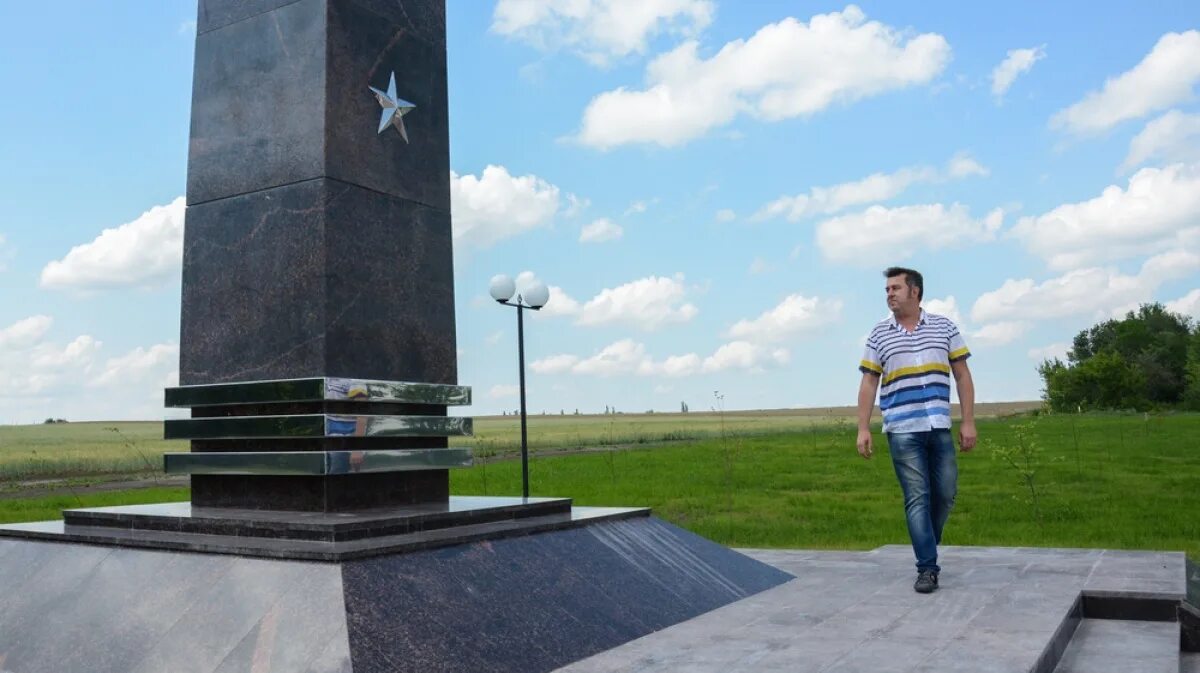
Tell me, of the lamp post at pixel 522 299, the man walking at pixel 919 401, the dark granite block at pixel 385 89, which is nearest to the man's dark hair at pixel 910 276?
the man walking at pixel 919 401

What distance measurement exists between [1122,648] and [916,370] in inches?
70.7

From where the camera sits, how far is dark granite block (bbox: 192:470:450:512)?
6.12 m

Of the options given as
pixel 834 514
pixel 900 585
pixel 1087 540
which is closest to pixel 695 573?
pixel 900 585

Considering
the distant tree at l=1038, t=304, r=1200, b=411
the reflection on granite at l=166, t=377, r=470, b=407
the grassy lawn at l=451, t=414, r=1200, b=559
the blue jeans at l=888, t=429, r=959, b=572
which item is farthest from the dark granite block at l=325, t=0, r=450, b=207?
the distant tree at l=1038, t=304, r=1200, b=411

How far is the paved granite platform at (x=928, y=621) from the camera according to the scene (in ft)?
14.3

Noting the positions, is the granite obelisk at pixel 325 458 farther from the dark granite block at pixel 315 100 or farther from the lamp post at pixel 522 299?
the lamp post at pixel 522 299

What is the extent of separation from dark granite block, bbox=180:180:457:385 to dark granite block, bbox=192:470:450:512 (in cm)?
66

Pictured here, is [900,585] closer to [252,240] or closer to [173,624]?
[173,624]

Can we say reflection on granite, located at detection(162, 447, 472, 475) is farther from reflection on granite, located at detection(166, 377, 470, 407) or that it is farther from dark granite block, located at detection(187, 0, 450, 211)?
dark granite block, located at detection(187, 0, 450, 211)

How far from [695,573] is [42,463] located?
22.6m

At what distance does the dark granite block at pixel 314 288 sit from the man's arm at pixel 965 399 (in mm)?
3469

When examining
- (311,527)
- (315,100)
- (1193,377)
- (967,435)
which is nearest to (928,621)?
(967,435)

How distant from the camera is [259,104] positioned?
671cm

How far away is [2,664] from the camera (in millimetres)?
5062
